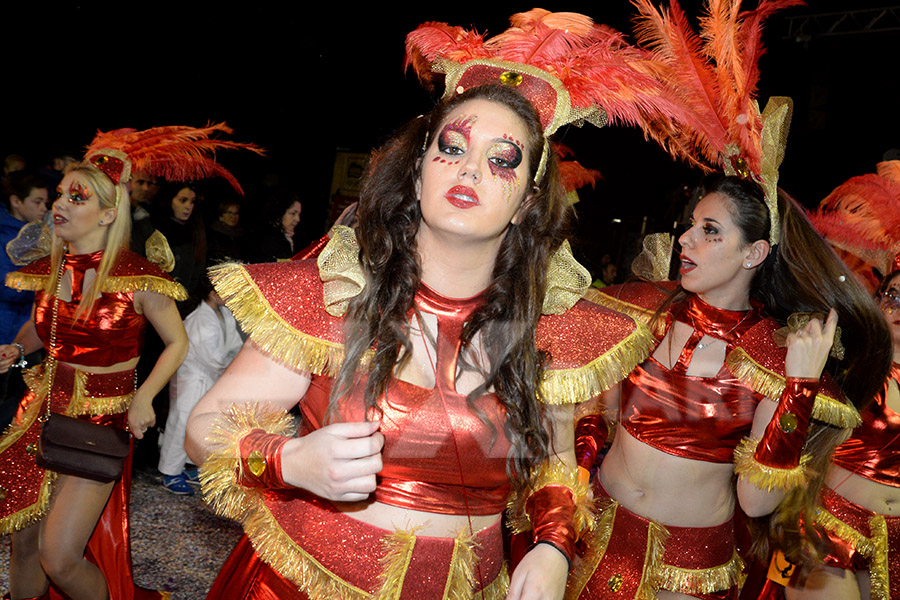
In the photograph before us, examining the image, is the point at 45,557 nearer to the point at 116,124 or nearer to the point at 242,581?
the point at 242,581

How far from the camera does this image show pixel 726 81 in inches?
118

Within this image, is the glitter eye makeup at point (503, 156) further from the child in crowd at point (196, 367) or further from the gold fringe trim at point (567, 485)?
Answer: the child in crowd at point (196, 367)

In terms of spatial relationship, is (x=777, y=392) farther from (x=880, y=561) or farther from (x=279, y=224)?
Result: (x=279, y=224)

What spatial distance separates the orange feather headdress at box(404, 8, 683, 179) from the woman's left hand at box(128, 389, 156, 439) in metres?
2.15

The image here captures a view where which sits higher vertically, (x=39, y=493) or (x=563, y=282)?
(x=563, y=282)

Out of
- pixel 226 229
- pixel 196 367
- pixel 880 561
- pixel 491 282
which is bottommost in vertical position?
pixel 196 367

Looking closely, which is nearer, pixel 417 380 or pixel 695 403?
pixel 417 380

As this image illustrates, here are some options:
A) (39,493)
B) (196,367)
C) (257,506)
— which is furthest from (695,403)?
(196,367)

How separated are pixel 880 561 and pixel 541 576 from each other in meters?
2.36

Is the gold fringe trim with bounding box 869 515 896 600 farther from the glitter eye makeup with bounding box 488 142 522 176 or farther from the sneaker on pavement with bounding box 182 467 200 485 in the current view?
the sneaker on pavement with bounding box 182 467 200 485

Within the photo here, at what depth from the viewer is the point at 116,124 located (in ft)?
27.7

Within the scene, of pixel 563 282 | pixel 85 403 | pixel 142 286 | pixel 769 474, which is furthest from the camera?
pixel 142 286

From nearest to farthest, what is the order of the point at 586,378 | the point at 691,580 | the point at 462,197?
the point at 462,197, the point at 586,378, the point at 691,580

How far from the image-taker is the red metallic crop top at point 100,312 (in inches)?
136
